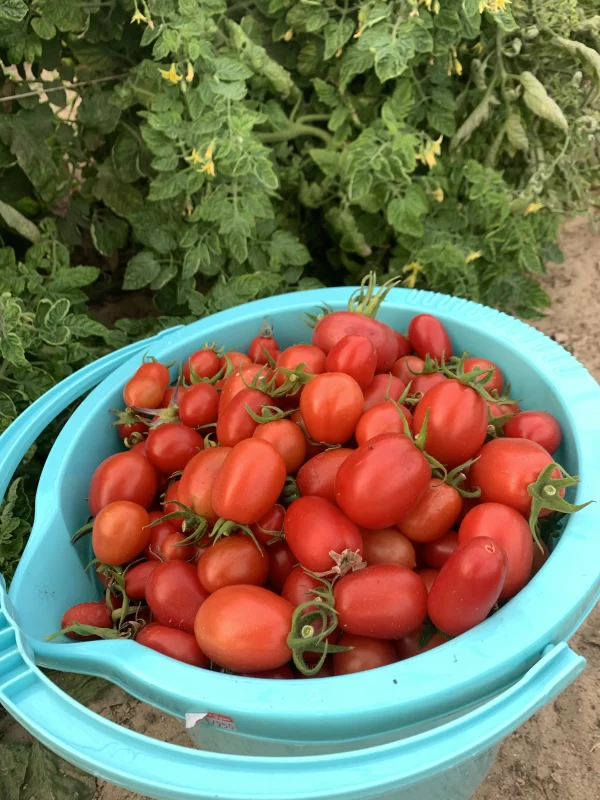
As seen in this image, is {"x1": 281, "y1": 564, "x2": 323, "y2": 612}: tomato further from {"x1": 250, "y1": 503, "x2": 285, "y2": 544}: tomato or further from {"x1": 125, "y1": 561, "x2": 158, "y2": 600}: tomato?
{"x1": 125, "y1": 561, "x2": 158, "y2": 600}: tomato

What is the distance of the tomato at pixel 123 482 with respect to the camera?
106 cm

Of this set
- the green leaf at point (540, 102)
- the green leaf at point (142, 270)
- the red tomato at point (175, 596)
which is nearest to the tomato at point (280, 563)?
the red tomato at point (175, 596)

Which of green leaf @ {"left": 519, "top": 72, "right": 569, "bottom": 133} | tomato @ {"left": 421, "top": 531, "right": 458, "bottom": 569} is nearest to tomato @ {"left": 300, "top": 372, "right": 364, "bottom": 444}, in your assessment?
tomato @ {"left": 421, "top": 531, "right": 458, "bottom": 569}

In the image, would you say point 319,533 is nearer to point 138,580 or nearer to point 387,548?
point 387,548

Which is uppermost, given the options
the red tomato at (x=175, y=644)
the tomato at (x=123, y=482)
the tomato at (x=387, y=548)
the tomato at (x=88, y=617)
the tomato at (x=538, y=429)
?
the tomato at (x=538, y=429)

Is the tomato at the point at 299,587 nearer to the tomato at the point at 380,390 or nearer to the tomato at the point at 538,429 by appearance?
the tomato at the point at 380,390

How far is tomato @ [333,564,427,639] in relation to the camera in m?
0.79

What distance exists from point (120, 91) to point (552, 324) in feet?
4.51

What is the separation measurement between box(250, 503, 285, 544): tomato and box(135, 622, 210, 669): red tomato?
168 millimetres

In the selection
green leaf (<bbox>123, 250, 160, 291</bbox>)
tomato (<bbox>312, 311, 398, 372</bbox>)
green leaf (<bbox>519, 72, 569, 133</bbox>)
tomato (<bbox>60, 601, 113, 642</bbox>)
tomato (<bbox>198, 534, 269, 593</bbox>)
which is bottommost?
tomato (<bbox>60, 601, 113, 642</bbox>)

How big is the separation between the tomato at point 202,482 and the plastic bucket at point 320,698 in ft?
0.72

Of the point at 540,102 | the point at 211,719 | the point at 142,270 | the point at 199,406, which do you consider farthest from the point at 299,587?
the point at 540,102

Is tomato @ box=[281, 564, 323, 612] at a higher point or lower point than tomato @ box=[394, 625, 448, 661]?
higher

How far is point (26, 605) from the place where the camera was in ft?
3.14
